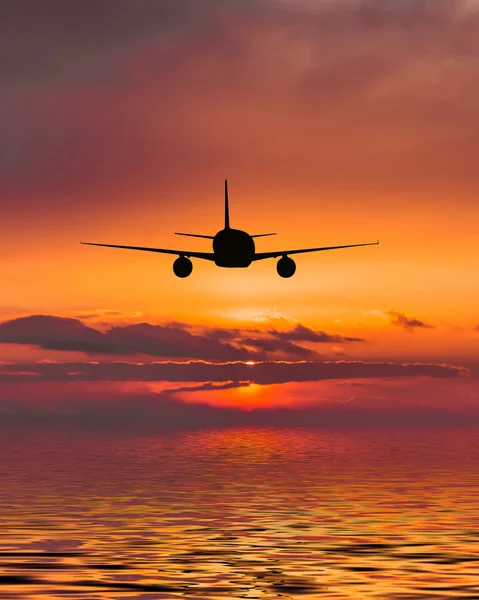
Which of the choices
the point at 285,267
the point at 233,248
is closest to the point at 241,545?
the point at 285,267

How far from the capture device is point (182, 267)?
104 metres

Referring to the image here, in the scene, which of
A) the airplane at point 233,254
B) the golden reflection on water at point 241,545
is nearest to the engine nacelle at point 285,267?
the airplane at point 233,254

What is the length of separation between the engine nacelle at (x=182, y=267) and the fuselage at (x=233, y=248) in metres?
3.07

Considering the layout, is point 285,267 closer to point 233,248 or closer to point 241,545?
point 233,248

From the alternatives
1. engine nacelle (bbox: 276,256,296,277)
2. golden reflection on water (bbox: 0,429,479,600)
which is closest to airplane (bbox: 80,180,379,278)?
engine nacelle (bbox: 276,256,296,277)

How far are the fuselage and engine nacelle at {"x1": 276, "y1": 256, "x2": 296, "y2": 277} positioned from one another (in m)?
2.78

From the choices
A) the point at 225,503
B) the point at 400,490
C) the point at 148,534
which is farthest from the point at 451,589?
the point at 400,490

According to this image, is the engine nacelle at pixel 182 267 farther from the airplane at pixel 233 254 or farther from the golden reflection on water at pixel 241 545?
the golden reflection on water at pixel 241 545

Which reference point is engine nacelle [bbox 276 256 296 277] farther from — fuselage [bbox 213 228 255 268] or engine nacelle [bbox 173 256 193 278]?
engine nacelle [bbox 173 256 193 278]

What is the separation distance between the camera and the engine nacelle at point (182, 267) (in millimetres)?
104062

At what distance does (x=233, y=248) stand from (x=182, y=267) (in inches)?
215

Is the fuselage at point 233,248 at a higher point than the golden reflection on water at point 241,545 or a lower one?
higher

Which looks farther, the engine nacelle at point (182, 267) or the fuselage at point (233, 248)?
the engine nacelle at point (182, 267)

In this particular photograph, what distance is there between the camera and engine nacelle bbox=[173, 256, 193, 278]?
10406cm
